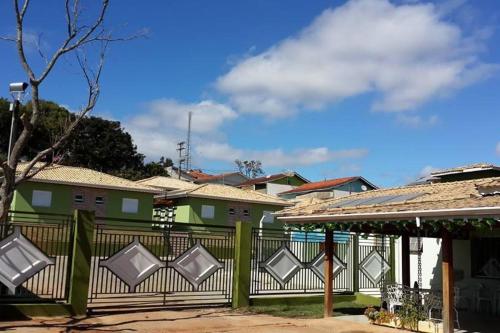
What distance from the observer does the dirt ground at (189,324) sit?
976 cm

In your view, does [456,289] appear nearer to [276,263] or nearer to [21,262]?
[276,263]

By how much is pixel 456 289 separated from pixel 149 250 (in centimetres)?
811

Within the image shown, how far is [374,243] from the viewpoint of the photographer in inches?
652

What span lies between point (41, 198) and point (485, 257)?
86.6ft

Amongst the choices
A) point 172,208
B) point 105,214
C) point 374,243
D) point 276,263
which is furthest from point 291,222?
point 172,208

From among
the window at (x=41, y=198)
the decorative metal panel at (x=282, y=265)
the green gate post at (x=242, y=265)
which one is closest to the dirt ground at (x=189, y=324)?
the green gate post at (x=242, y=265)

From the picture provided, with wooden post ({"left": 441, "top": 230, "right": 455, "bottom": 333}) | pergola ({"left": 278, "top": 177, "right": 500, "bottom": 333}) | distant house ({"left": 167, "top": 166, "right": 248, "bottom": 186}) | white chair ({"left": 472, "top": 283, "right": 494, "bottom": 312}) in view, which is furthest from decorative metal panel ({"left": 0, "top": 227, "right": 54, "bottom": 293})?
distant house ({"left": 167, "top": 166, "right": 248, "bottom": 186})

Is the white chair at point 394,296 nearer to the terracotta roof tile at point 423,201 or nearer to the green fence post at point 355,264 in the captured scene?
the terracotta roof tile at point 423,201

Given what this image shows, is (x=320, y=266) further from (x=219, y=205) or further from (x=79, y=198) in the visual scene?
(x=219, y=205)

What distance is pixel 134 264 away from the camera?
468 inches

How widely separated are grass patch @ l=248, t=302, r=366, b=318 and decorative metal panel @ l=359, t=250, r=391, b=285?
4.71ft

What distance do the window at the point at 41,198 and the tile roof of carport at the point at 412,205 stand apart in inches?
903

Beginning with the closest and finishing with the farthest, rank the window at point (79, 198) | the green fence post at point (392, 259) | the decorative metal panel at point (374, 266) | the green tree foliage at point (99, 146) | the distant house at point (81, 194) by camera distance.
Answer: the decorative metal panel at point (374, 266) < the green fence post at point (392, 259) < the distant house at point (81, 194) < the window at point (79, 198) < the green tree foliage at point (99, 146)

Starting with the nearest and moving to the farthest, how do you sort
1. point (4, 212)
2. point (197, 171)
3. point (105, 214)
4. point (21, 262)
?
point (4, 212) → point (21, 262) → point (105, 214) → point (197, 171)
